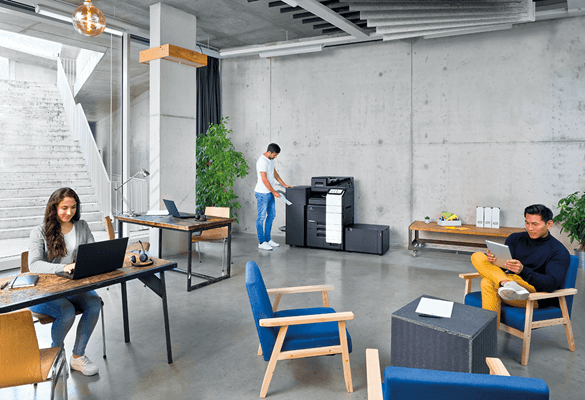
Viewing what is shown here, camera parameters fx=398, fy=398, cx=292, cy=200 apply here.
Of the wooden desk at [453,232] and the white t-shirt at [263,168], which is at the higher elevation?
the white t-shirt at [263,168]

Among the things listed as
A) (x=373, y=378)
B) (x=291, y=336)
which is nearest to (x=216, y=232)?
(x=291, y=336)

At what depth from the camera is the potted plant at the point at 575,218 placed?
18.2ft

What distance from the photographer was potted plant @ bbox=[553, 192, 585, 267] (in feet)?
18.2

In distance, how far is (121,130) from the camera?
22.9 ft

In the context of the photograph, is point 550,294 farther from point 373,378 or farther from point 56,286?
point 56,286

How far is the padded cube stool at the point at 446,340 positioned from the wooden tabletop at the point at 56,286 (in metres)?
1.76

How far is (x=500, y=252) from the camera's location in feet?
10.5

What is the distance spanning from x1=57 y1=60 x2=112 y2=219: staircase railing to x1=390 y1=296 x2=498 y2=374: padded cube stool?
5930 mm

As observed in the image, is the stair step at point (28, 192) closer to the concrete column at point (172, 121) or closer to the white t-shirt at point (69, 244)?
the concrete column at point (172, 121)

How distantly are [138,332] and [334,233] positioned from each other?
4.03 metres

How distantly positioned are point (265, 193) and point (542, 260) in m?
4.51

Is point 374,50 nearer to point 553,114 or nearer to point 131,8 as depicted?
point 553,114

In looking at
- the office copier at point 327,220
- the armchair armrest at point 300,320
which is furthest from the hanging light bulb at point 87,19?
the office copier at point 327,220

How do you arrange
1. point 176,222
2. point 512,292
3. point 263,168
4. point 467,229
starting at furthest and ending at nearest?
point 263,168 < point 467,229 < point 176,222 < point 512,292
